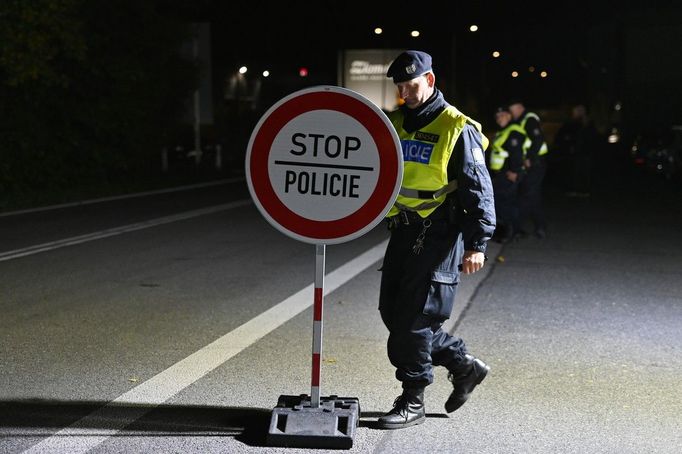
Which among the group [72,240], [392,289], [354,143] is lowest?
[72,240]

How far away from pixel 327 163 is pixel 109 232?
931 centimetres

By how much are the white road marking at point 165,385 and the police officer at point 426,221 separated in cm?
134

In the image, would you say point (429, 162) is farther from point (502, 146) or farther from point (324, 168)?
point (502, 146)

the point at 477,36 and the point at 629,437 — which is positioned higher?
the point at 477,36

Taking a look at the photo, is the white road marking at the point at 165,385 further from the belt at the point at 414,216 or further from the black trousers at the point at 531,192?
the black trousers at the point at 531,192

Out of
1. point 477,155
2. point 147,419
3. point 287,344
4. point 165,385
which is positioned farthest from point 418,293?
point 287,344

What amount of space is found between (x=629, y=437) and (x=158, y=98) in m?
23.3

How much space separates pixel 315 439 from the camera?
Result: 4.53 metres

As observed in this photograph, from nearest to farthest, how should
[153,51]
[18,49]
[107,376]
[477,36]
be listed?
[107,376] < [18,49] < [153,51] < [477,36]

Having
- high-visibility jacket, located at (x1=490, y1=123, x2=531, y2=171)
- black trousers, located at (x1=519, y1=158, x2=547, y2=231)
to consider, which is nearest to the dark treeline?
black trousers, located at (x1=519, y1=158, x2=547, y2=231)

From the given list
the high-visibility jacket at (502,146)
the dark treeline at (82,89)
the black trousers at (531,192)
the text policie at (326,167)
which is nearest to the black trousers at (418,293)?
the text policie at (326,167)

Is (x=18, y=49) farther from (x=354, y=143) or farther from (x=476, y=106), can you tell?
(x=476, y=106)

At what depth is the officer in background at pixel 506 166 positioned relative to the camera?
12.1 metres

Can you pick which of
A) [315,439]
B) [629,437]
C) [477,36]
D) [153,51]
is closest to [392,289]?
[315,439]
